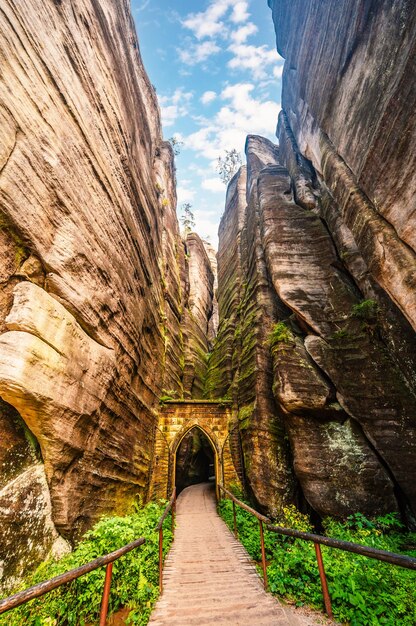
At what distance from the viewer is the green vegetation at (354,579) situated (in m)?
3.08

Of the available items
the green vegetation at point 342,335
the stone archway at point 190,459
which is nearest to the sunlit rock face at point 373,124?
the green vegetation at point 342,335

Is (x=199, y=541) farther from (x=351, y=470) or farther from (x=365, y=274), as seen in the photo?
(x=365, y=274)

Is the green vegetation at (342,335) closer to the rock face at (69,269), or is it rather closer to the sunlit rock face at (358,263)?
the sunlit rock face at (358,263)

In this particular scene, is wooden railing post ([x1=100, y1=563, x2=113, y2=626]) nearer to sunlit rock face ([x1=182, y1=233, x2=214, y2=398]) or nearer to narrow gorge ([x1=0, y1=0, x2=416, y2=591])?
narrow gorge ([x1=0, y1=0, x2=416, y2=591])

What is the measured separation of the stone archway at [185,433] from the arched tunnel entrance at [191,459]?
3.03 m

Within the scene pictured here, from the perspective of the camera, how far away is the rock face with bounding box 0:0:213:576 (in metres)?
3.84

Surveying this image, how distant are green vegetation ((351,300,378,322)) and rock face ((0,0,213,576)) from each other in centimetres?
765

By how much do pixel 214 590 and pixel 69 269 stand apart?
18.7 ft

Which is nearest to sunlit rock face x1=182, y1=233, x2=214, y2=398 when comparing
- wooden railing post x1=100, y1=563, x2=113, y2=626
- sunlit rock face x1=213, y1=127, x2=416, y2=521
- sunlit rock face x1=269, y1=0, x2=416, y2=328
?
sunlit rock face x1=213, y1=127, x2=416, y2=521

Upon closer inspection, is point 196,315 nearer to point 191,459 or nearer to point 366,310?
point 191,459

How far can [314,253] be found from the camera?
1175cm

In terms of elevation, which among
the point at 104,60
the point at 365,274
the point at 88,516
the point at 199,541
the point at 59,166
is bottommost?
the point at 199,541

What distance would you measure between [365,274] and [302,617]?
9474mm

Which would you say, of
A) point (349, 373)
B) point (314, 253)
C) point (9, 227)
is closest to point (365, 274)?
point (314, 253)
